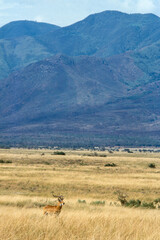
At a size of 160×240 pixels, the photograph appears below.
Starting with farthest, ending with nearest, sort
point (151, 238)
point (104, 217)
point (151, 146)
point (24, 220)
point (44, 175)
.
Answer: point (151, 146)
point (44, 175)
point (104, 217)
point (24, 220)
point (151, 238)

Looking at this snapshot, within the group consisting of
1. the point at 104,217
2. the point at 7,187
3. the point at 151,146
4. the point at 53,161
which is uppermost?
the point at 104,217

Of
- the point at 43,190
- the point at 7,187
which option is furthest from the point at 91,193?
the point at 7,187

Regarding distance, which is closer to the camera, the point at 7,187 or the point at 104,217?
the point at 104,217

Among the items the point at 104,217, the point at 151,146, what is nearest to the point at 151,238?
the point at 104,217

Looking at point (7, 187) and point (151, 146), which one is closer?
point (7, 187)

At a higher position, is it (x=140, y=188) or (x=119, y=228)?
(x=119, y=228)

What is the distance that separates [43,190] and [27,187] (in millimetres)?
1859

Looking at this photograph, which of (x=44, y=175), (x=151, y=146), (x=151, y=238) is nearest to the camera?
(x=151, y=238)

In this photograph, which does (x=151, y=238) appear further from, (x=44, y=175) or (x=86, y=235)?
(x=44, y=175)

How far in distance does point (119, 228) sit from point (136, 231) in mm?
314

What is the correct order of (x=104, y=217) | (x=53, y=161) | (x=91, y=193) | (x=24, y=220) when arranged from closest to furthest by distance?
1. (x=24, y=220)
2. (x=104, y=217)
3. (x=91, y=193)
4. (x=53, y=161)

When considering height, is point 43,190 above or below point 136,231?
below

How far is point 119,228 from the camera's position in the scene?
29.5 feet

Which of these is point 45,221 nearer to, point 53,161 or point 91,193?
point 91,193
